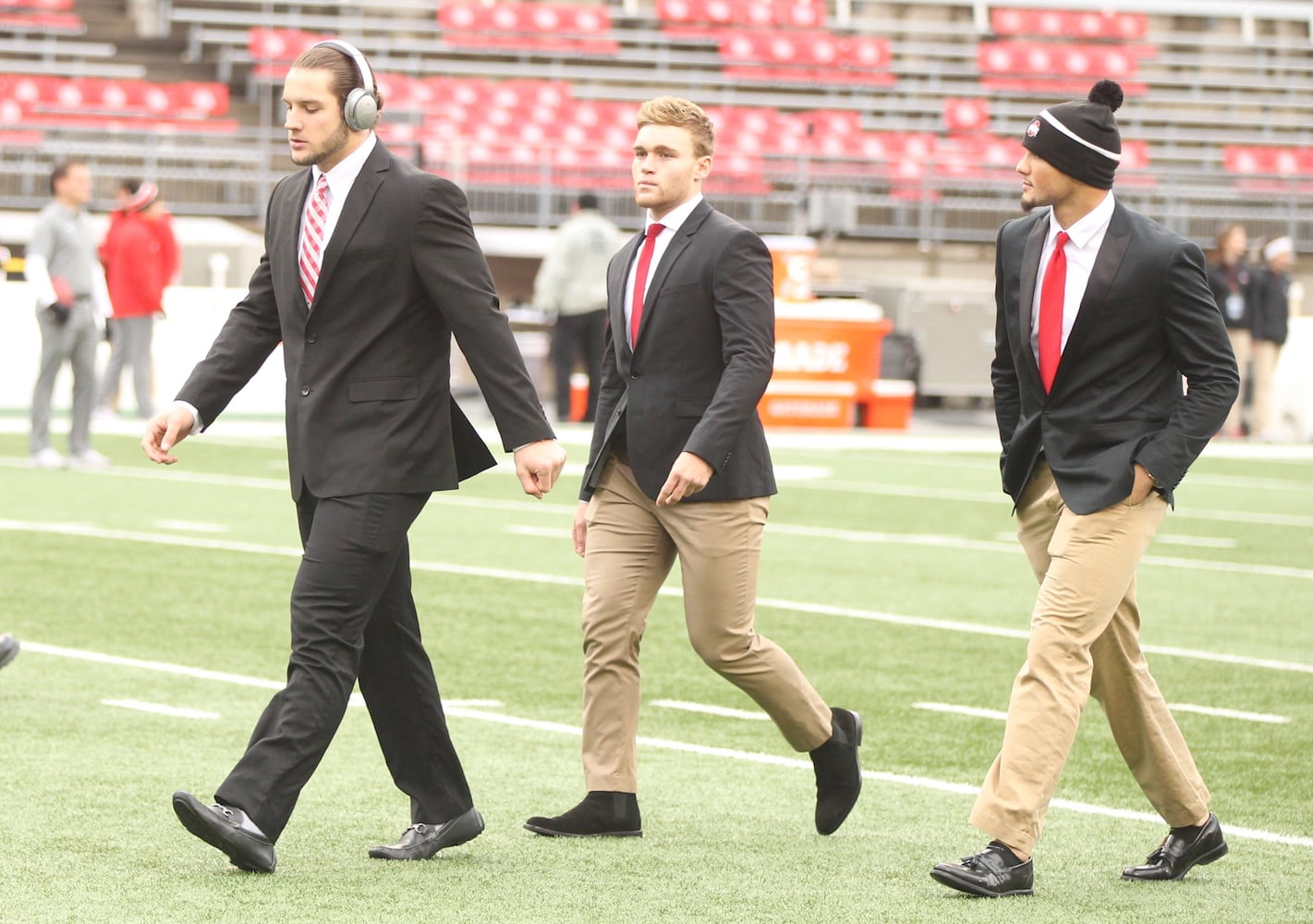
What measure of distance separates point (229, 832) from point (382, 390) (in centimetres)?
105

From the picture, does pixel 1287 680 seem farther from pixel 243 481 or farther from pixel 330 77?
pixel 243 481

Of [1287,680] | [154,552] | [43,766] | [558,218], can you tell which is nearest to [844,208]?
[558,218]

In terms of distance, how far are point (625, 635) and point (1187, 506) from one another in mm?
10883

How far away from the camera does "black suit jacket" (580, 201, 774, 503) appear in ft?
18.2

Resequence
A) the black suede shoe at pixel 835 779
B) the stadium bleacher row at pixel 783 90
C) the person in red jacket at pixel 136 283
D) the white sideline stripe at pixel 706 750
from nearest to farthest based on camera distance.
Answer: the black suede shoe at pixel 835 779 < the white sideline stripe at pixel 706 750 < the person in red jacket at pixel 136 283 < the stadium bleacher row at pixel 783 90

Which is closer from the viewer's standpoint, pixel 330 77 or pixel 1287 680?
pixel 330 77

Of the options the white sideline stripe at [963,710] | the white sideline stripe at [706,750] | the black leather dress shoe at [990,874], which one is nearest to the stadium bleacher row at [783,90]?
the white sideline stripe at [706,750]

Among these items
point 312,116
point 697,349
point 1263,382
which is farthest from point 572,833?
point 1263,382

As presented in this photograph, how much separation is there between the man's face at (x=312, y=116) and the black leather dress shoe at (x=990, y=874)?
2.15m

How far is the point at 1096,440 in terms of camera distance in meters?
5.22

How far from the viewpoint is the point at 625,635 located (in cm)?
560

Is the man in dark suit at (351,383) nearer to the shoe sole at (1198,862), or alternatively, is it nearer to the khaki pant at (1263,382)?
the shoe sole at (1198,862)

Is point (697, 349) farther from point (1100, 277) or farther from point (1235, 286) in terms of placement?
point (1235, 286)

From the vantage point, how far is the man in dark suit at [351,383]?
16.5 feet
